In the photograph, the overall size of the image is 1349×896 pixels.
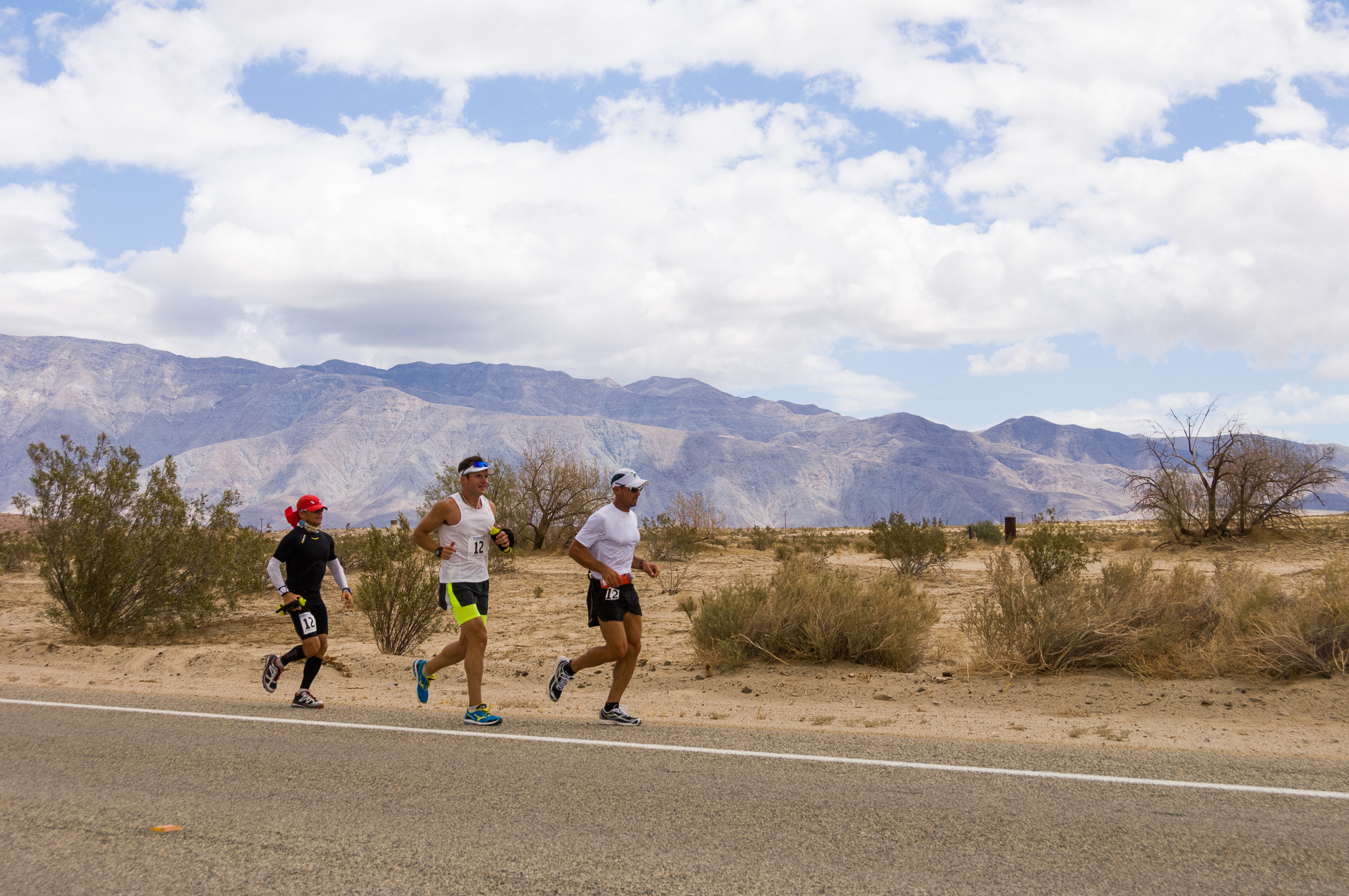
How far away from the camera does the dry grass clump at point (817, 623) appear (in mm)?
9750

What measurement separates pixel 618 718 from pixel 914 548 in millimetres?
16974

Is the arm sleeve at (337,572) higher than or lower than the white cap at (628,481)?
lower

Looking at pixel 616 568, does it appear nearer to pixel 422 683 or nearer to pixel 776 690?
pixel 422 683

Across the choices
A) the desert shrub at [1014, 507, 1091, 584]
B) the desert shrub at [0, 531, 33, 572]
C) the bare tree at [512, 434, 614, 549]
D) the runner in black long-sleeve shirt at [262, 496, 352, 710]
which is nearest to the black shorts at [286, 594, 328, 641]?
the runner in black long-sleeve shirt at [262, 496, 352, 710]

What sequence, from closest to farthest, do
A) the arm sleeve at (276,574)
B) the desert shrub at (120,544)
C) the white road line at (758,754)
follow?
the white road line at (758,754), the arm sleeve at (276,574), the desert shrub at (120,544)

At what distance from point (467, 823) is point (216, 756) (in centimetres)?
250

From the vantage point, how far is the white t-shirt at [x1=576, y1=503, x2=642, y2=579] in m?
6.83

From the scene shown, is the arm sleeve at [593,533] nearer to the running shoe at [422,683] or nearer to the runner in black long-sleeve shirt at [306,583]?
the running shoe at [422,683]

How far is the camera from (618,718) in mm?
7117

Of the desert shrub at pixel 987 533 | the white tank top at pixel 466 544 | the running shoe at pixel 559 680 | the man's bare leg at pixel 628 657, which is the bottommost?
the desert shrub at pixel 987 533

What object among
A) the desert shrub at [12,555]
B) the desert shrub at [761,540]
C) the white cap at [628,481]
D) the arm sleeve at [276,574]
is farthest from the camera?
the desert shrub at [761,540]

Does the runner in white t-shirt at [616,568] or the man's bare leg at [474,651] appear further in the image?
the man's bare leg at [474,651]

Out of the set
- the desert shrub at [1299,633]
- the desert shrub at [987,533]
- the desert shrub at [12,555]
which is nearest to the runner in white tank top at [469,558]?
the desert shrub at [1299,633]

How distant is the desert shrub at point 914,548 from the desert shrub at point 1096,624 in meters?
12.3
